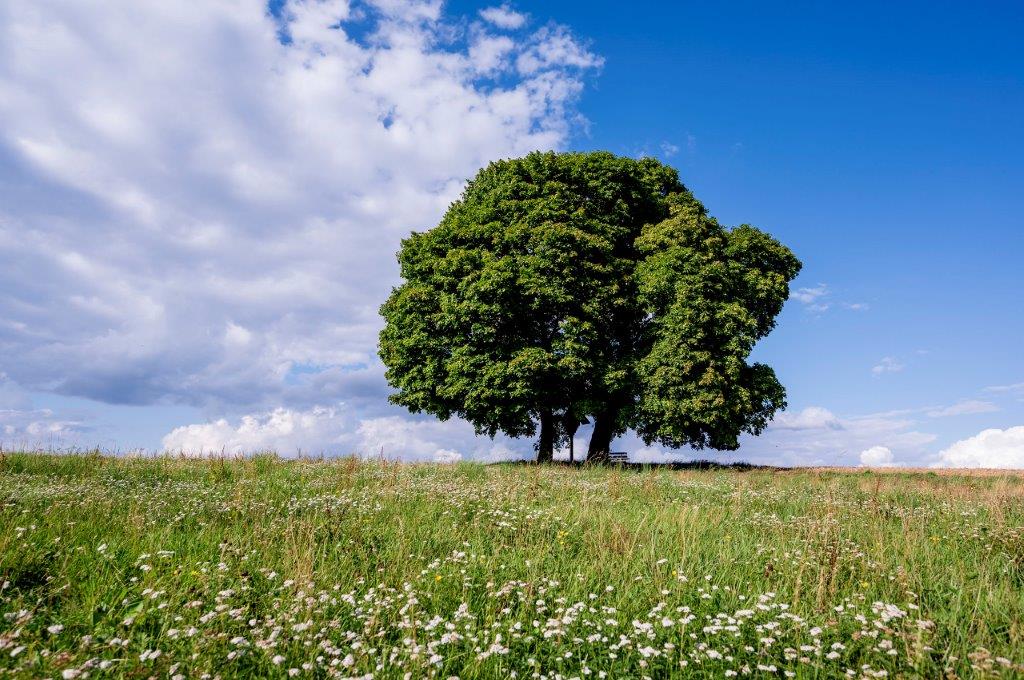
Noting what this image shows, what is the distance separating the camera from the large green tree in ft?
70.0

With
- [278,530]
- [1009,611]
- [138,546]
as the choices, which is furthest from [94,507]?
[1009,611]

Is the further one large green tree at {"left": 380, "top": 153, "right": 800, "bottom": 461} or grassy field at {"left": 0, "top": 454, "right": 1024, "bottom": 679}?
large green tree at {"left": 380, "top": 153, "right": 800, "bottom": 461}

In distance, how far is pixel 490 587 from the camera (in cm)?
620

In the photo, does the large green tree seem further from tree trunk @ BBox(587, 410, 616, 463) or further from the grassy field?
the grassy field

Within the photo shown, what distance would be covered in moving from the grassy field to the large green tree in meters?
10.2

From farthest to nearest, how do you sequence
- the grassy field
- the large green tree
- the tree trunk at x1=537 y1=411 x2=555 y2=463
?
the tree trunk at x1=537 y1=411 x2=555 y2=463 < the large green tree < the grassy field

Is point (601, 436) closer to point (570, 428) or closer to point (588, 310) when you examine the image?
point (570, 428)

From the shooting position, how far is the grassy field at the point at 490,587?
16.0 feet

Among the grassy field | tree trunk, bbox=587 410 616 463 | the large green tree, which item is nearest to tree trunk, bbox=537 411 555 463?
the large green tree

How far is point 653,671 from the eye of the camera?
15.8 ft

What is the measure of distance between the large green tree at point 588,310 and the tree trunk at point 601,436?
0.07m

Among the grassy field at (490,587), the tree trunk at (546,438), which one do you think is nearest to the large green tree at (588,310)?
the tree trunk at (546,438)

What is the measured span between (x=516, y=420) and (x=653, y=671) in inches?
752

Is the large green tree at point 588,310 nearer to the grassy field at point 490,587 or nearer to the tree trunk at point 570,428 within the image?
the tree trunk at point 570,428
